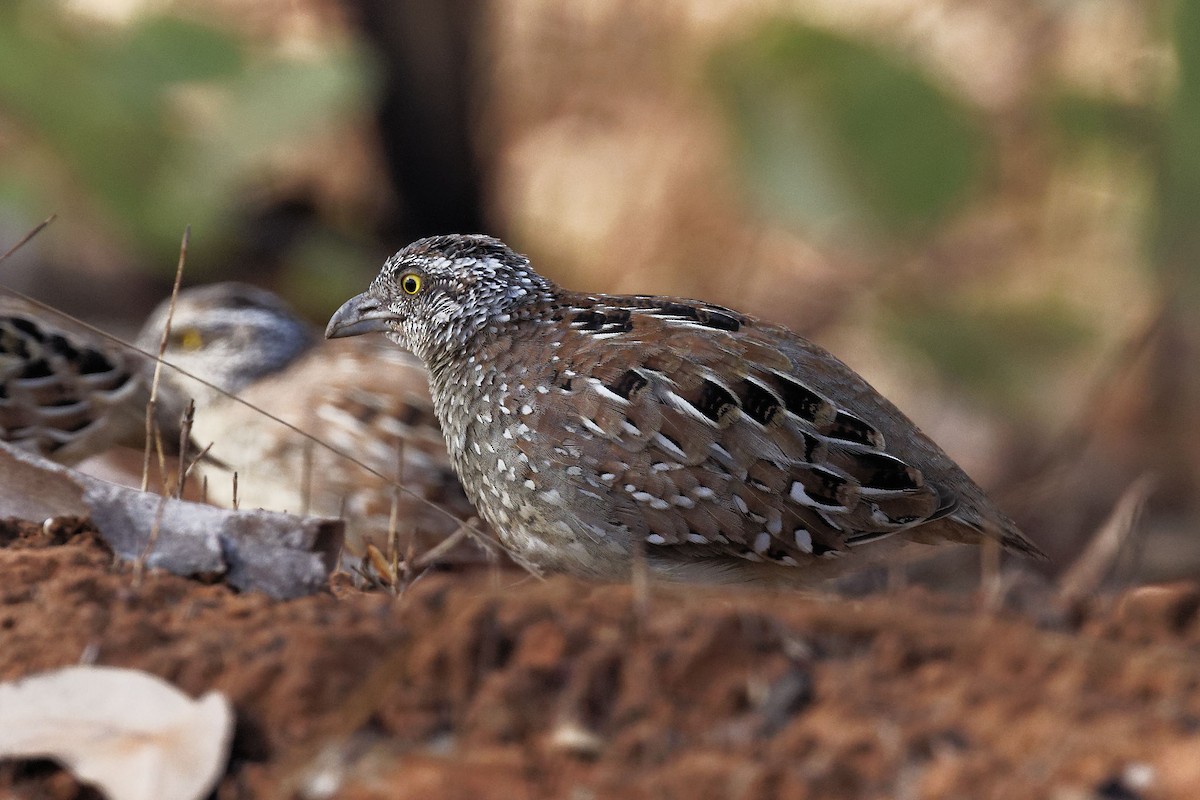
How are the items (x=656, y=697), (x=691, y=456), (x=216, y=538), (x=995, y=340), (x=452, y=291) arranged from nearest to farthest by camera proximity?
1. (x=656, y=697)
2. (x=216, y=538)
3. (x=691, y=456)
4. (x=452, y=291)
5. (x=995, y=340)

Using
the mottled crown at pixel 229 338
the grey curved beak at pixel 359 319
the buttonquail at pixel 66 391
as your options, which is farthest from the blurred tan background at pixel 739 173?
the buttonquail at pixel 66 391

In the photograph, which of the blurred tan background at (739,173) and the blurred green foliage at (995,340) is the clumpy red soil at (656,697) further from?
the blurred green foliage at (995,340)

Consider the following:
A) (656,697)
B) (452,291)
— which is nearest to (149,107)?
(452,291)

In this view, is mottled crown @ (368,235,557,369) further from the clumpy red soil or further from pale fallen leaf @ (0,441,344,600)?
the clumpy red soil

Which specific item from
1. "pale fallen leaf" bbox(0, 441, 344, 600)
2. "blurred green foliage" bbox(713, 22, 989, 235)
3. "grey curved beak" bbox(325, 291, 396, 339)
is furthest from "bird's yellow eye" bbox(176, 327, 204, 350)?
"pale fallen leaf" bbox(0, 441, 344, 600)

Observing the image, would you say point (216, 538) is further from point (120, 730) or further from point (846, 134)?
point (846, 134)

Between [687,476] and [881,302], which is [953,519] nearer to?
[687,476]
